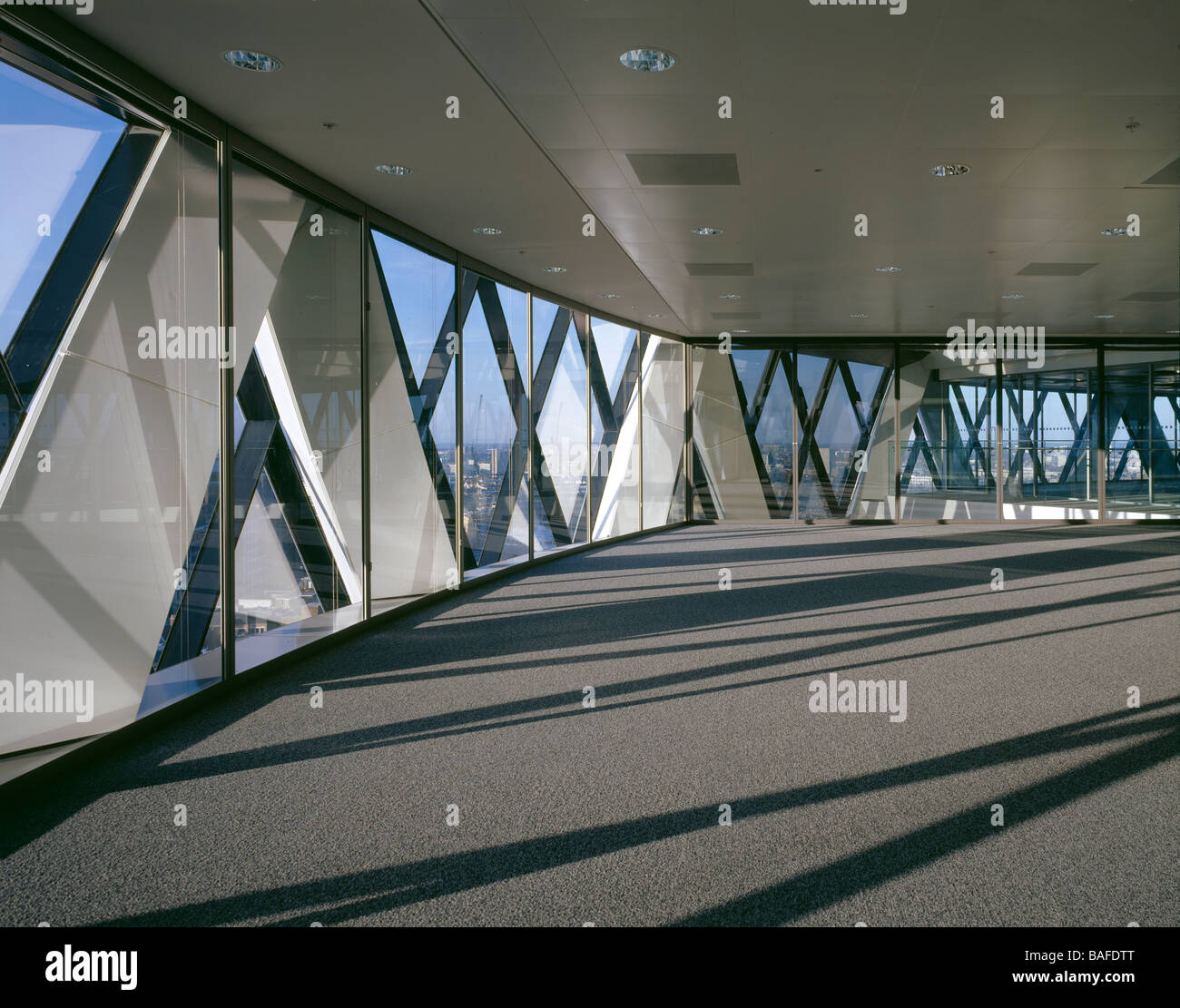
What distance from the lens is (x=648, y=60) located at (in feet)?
15.9

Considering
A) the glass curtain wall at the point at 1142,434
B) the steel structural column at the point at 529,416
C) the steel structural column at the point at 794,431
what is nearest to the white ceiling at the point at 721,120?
the steel structural column at the point at 529,416

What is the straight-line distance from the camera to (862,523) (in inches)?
692

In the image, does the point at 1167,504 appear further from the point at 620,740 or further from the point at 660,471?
the point at 620,740

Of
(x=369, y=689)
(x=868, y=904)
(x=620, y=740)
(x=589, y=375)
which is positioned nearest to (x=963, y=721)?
(x=620, y=740)

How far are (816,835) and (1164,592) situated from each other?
752 centimetres

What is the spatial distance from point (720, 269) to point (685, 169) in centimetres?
384

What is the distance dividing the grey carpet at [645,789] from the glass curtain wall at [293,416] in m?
0.52

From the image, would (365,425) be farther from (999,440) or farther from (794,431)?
(999,440)

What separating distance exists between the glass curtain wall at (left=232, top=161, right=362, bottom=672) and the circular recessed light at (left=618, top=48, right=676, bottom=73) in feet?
8.19

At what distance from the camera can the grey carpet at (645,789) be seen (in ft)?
9.41

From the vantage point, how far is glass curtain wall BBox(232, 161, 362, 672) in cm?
573

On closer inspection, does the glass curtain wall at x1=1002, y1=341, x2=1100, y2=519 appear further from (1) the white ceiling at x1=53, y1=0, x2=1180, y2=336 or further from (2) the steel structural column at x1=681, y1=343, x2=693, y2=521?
(1) the white ceiling at x1=53, y1=0, x2=1180, y2=336

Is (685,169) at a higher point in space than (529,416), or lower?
higher

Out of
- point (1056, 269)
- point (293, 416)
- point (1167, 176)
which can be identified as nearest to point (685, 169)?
point (293, 416)
